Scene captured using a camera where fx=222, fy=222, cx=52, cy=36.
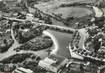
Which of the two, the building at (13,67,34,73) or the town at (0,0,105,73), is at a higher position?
the town at (0,0,105,73)

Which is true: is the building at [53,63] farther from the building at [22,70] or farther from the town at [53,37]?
the building at [22,70]

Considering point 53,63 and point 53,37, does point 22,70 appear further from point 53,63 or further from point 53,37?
point 53,37

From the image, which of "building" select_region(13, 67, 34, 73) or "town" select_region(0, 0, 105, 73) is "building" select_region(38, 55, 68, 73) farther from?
"building" select_region(13, 67, 34, 73)

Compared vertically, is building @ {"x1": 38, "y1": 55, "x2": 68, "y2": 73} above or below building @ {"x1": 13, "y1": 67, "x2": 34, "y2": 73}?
above

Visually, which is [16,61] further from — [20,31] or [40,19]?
[40,19]

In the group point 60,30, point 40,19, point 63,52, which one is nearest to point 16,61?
point 63,52

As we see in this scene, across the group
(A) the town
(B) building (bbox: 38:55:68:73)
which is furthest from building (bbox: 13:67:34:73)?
(B) building (bbox: 38:55:68:73)

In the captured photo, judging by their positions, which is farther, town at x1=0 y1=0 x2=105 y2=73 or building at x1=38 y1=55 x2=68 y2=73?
town at x1=0 y1=0 x2=105 y2=73
